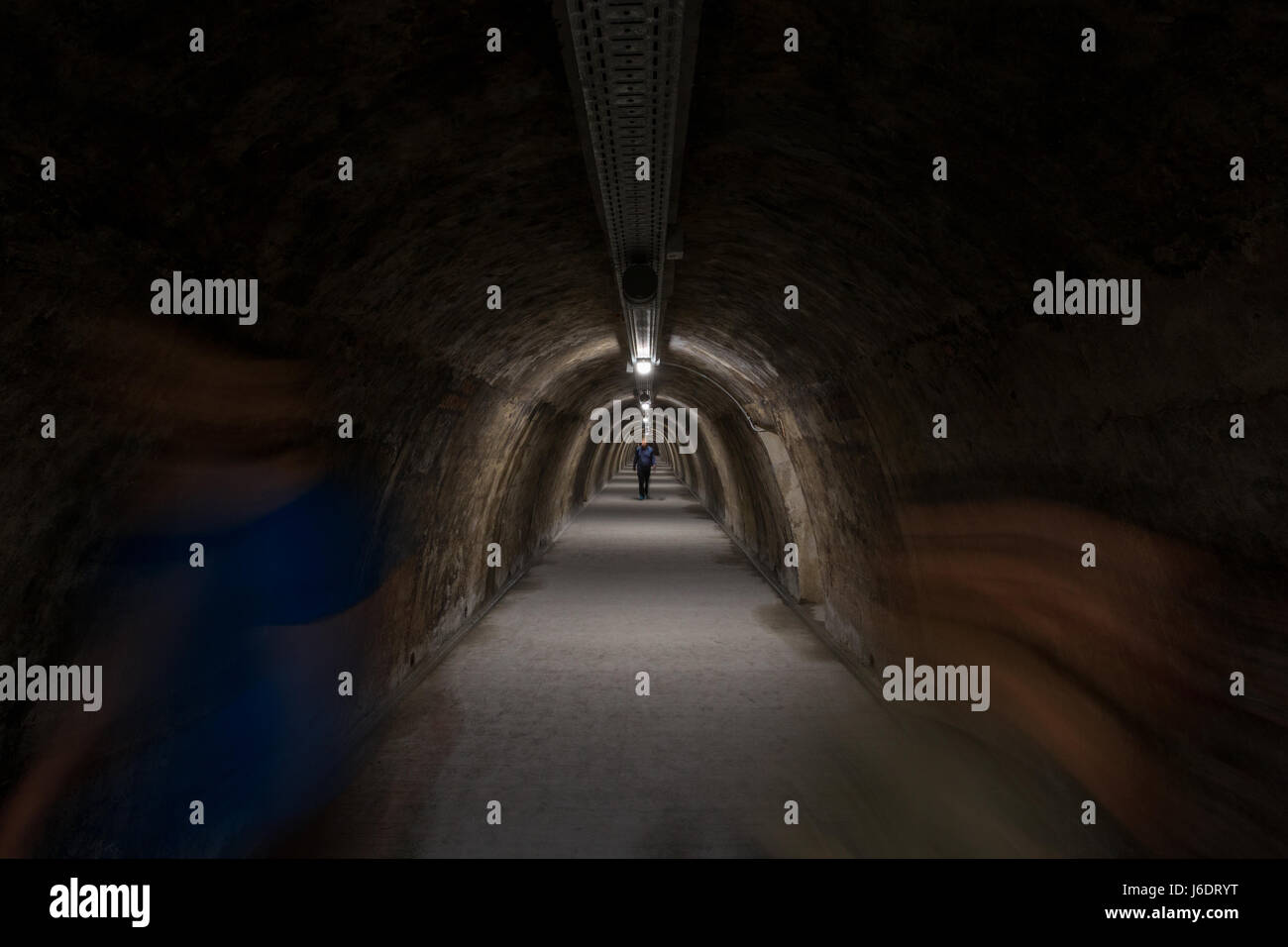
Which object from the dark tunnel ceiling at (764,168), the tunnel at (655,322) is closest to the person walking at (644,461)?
the tunnel at (655,322)

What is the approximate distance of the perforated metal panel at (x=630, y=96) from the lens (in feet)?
9.15

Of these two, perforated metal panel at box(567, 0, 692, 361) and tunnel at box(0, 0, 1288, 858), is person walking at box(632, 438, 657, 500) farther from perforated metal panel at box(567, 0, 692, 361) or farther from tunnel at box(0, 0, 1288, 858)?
perforated metal panel at box(567, 0, 692, 361)

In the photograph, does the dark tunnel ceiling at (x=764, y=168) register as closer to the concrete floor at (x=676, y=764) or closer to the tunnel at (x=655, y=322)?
the tunnel at (x=655, y=322)

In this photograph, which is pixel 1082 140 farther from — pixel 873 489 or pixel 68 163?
pixel 873 489

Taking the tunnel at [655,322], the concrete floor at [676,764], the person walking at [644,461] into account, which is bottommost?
the concrete floor at [676,764]

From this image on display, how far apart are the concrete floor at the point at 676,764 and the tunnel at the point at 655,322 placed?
51 mm

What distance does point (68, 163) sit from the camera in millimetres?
2564

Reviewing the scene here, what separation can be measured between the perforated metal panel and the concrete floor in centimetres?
408

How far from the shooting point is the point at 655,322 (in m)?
8.21

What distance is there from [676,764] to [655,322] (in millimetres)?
4207

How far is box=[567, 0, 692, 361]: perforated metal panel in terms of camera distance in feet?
9.15

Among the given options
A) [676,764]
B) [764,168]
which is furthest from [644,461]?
[764,168]

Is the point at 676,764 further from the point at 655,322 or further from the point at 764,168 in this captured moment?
the point at 764,168

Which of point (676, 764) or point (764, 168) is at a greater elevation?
point (764, 168)
